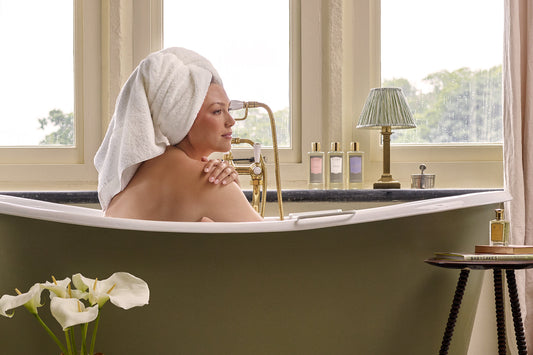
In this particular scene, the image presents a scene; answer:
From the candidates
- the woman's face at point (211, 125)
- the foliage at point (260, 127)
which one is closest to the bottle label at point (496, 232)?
the woman's face at point (211, 125)

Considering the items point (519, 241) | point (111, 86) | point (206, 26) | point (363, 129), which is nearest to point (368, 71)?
point (363, 129)

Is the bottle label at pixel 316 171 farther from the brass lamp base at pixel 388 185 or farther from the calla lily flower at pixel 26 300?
the calla lily flower at pixel 26 300

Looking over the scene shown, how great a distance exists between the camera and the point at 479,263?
153 centimetres

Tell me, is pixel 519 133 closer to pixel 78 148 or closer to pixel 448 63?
pixel 448 63

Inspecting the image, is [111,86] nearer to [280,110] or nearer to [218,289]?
[280,110]

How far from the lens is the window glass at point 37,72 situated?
112 inches

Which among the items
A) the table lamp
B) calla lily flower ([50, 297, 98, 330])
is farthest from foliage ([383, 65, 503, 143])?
calla lily flower ([50, 297, 98, 330])

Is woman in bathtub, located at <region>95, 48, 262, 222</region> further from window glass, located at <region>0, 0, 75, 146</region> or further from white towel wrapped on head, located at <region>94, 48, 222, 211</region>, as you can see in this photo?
window glass, located at <region>0, 0, 75, 146</region>

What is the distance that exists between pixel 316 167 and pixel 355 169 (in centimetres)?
17

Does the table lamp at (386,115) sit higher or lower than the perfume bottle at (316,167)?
higher

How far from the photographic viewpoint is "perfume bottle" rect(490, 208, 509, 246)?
1.70 metres

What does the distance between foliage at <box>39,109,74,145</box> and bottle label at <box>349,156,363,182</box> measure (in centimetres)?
132

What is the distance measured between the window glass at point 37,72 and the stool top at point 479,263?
1925 millimetres

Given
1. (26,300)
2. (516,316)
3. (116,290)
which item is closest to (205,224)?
(116,290)
